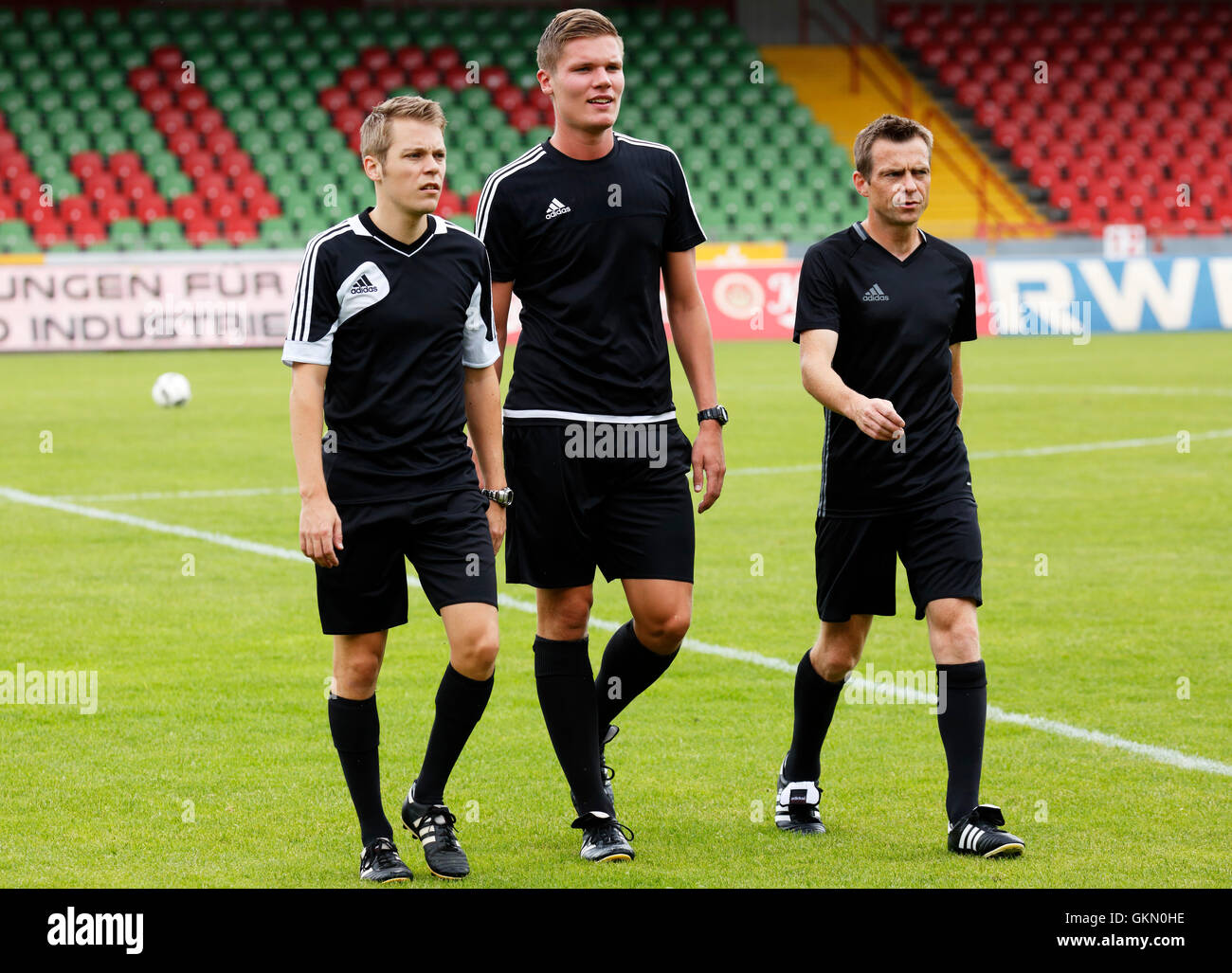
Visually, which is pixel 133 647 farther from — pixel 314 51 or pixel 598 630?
pixel 314 51

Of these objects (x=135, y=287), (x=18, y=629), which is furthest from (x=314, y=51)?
(x=18, y=629)

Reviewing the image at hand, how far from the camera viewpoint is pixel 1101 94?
35.5 meters

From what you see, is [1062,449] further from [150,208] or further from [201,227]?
[150,208]

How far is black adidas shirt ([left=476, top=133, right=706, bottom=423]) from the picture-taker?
4633mm

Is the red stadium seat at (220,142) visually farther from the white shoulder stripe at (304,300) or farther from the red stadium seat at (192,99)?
the white shoulder stripe at (304,300)

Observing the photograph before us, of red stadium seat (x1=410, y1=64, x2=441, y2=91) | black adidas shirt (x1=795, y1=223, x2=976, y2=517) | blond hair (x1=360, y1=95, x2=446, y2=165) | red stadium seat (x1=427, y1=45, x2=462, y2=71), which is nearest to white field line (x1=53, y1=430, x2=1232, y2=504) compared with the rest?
black adidas shirt (x1=795, y1=223, x2=976, y2=517)

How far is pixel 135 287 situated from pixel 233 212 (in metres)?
6.73

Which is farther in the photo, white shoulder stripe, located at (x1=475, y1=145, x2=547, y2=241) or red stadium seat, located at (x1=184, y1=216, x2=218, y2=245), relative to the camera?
red stadium seat, located at (x1=184, y1=216, x2=218, y2=245)

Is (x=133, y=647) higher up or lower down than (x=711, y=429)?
lower down

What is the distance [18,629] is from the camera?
741 cm

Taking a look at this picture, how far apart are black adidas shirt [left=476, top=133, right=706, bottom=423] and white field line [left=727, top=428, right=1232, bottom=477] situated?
7660mm

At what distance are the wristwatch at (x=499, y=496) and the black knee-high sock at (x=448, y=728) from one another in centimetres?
45

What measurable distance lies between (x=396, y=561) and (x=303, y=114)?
28.4m

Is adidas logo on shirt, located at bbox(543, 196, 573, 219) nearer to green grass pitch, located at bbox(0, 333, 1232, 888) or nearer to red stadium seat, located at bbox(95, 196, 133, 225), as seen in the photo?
green grass pitch, located at bbox(0, 333, 1232, 888)
